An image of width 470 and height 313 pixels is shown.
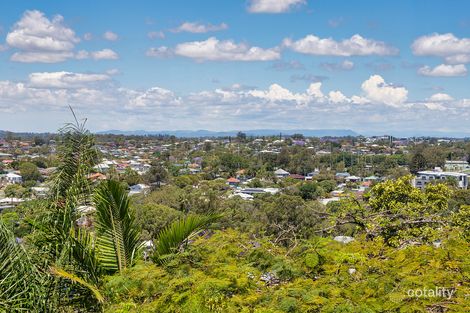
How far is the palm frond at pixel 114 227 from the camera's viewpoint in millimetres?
4281

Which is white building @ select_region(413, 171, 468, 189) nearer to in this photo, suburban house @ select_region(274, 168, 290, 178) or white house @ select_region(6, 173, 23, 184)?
suburban house @ select_region(274, 168, 290, 178)

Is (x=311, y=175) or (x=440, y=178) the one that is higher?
(x=440, y=178)

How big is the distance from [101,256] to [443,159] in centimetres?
7071

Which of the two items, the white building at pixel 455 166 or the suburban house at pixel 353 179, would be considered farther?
the white building at pixel 455 166

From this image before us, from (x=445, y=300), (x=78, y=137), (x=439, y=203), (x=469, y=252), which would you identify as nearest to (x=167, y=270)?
(x=78, y=137)

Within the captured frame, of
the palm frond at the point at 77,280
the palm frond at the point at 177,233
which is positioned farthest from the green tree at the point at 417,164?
the palm frond at the point at 77,280

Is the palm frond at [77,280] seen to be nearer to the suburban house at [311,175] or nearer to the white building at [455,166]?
the suburban house at [311,175]

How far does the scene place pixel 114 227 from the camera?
14.5ft

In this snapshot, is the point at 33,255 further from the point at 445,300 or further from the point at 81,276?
the point at 445,300

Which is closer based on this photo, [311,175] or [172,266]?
[172,266]

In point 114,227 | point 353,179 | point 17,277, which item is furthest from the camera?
point 353,179

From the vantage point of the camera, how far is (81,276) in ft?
13.4

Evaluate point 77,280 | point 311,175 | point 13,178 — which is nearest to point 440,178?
point 311,175

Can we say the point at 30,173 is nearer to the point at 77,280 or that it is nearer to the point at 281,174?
the point at 281,174
